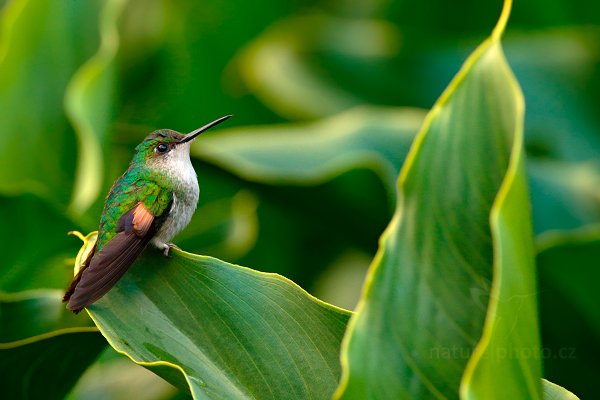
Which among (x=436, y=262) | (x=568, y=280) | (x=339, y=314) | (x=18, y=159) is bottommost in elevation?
(x=18, y=159)

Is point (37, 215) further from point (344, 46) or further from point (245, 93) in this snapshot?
point (344, 46)

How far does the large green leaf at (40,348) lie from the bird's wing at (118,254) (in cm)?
9

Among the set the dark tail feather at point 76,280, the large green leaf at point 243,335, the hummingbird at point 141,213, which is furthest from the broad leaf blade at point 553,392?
the dark tail feather at point 76,280

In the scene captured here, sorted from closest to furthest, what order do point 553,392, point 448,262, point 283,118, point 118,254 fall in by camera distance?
1. point 448,262
2. point 553,392
3. point 118,254
4. point 283,118

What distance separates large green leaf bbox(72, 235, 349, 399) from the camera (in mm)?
1339

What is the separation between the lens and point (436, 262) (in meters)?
1.12

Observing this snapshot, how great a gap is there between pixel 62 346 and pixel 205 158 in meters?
0.82

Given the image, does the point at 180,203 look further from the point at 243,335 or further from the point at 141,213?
the point at 243,335

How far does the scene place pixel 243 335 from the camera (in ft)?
4.46

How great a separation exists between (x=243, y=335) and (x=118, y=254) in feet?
0.81

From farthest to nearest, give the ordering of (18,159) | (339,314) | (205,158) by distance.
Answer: (18,159) → (205,158) → (339,314)

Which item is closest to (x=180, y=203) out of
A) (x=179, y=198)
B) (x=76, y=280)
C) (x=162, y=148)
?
(x=179, y=198)

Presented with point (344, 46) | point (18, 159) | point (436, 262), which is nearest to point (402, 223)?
point (436, 262)

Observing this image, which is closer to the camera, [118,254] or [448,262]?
[448,262]
